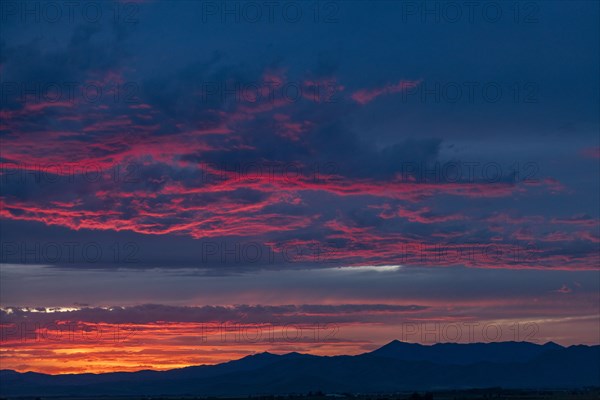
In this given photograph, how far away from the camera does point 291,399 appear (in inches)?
6048

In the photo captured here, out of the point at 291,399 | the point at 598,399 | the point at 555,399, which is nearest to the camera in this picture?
the point at 598,399

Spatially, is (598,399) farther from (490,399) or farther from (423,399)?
(423,399)

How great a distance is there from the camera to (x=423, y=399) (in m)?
130

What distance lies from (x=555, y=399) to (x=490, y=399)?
10015 millimetres

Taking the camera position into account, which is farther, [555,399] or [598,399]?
[555,399]

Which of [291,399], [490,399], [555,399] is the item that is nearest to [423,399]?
[490,399]

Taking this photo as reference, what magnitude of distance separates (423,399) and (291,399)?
1233 inches

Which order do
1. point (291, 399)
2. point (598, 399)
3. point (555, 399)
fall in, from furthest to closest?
point (291, 399)
point (555, 399)
point (598, 399)

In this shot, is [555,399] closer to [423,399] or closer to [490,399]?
[490,399]

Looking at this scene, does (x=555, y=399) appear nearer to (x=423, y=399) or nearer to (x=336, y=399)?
(x=423, y=399)

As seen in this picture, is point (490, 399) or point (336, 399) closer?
point (490, 399)

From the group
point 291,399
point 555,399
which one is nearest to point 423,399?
point 555,399

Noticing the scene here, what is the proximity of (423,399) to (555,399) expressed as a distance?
2036cm

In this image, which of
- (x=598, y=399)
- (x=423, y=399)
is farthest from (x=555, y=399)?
(x=423, y=399)
